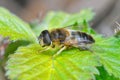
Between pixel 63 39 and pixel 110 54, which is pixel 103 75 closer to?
pixel 110 54

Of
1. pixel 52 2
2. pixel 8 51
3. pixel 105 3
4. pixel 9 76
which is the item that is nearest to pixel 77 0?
pixel 52 2

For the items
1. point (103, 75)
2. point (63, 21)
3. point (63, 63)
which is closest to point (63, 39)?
point (63, 63)

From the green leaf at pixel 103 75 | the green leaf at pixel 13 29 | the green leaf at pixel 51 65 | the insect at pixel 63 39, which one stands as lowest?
the green leaf at pixel 103 75

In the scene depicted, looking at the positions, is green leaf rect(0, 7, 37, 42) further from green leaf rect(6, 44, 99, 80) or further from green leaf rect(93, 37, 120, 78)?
green leaf rect(93, 37, 120, 78)

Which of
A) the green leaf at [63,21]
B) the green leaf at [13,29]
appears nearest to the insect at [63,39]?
the green leaf at [13,29]

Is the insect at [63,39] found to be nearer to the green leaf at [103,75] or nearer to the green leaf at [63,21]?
the green leaf at [103,75]

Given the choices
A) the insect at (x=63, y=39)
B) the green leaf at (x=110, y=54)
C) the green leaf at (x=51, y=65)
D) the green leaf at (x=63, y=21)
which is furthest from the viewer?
the green leaf at (x=63, y=21)

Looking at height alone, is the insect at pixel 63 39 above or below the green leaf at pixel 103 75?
above
